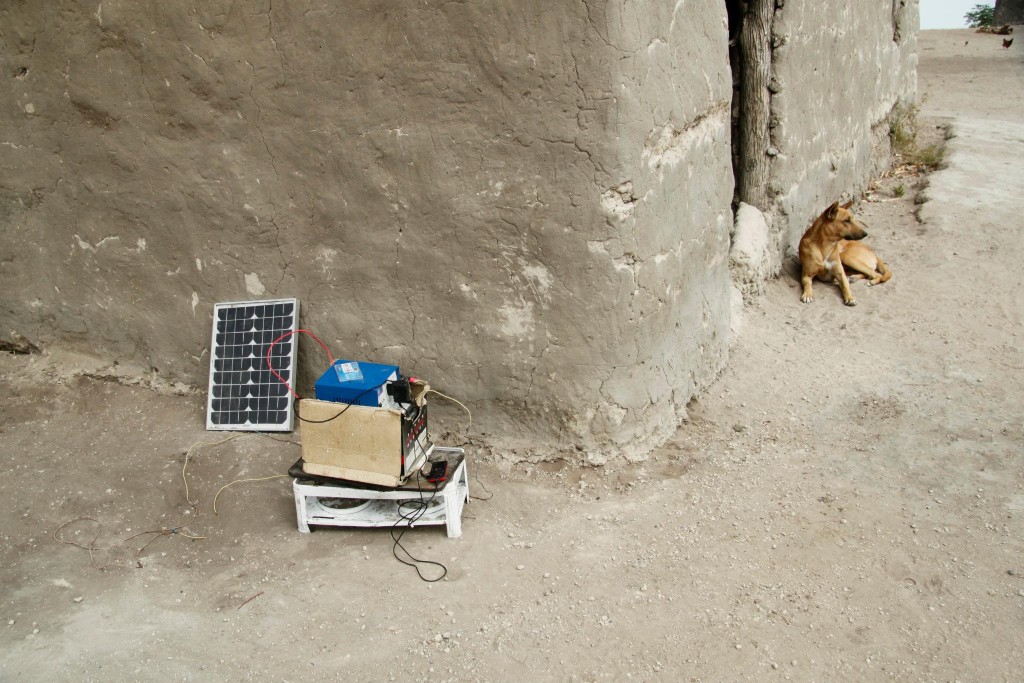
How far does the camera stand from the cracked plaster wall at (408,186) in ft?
12.5

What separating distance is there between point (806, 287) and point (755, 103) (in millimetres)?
1400

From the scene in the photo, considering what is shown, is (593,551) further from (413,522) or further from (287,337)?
(287,337)

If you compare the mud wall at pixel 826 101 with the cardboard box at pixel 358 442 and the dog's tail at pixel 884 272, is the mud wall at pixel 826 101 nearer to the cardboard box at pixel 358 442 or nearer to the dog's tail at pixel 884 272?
the dog's tail at pixel 884 272

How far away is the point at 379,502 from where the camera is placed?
3904mm

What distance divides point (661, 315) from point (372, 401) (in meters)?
1.55

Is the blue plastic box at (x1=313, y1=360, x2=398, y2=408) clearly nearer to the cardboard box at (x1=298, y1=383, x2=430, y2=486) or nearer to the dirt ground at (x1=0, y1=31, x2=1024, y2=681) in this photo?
the cardboard box at (x1=298, y1=383, x2=430, y2=486)

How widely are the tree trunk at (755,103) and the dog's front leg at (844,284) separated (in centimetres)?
68

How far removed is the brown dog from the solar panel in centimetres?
379

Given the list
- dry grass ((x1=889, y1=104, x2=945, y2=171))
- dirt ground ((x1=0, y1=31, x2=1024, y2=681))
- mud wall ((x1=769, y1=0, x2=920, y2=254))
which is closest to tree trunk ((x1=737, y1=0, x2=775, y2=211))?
mud wall ((x1=769, y1=0, x2=920, y2=254))

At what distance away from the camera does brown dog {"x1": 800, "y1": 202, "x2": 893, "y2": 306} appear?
6.26 metres

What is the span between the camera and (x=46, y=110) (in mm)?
4582

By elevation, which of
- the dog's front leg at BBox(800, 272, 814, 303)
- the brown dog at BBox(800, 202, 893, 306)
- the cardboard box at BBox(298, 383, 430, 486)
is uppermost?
the cardboard box at BBox(298, 383, 430, 486)

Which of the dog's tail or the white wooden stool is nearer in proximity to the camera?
the white wooden stool

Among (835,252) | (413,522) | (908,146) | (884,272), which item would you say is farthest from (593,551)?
(908,146)
